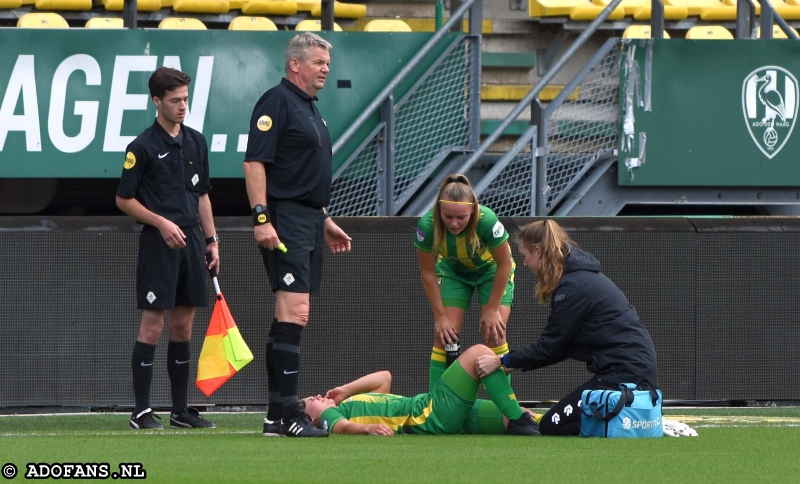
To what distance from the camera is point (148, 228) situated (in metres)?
7.02

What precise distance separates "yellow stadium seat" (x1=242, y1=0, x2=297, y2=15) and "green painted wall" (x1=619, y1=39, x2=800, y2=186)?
3234 millimetres

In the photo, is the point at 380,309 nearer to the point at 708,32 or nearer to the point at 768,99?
the point at 768,99

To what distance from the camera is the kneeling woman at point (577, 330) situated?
6.43 meters

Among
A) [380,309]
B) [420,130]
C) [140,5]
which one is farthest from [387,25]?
[380,309]

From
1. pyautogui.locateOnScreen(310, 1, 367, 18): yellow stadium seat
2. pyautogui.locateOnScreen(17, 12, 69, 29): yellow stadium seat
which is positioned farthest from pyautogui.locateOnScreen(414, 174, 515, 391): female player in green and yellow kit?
pyautogui.locateOnScreen(310, 1, 367, 18): yellow stadium seat

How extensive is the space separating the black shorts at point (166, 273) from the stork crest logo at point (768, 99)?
213 inches

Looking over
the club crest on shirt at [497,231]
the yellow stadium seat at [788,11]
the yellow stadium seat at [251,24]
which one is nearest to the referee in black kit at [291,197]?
the club crest on shirt at [497,231]

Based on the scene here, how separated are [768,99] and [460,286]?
4.29 m

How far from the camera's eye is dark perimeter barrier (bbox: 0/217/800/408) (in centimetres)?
873

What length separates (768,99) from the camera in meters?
10.6

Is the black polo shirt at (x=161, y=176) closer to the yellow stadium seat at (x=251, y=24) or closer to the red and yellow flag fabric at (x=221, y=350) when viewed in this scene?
the red and yellow flag fabric at (x=221, y=350)

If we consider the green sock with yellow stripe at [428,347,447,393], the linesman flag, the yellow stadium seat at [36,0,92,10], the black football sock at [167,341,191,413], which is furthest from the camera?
the yellow stadium seat at [36,0,92,10]

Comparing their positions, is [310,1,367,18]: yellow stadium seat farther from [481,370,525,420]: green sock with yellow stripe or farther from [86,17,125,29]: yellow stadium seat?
[481,370,525,420]: green sock with yellow stripe

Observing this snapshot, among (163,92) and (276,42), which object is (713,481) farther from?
(276,42)
